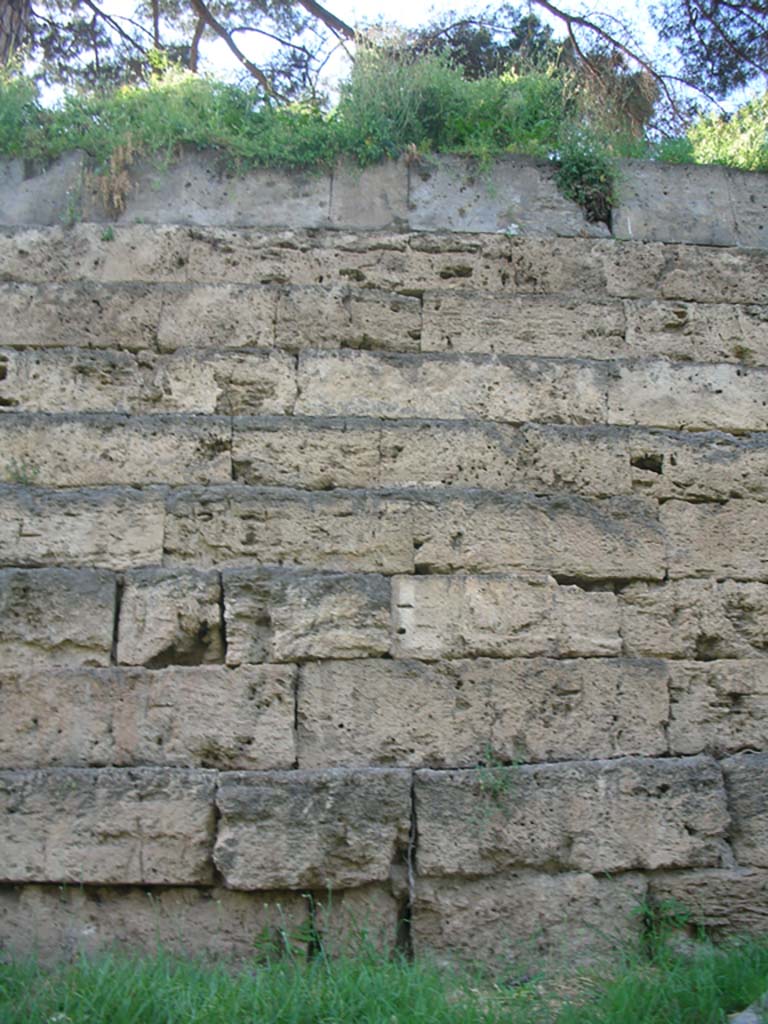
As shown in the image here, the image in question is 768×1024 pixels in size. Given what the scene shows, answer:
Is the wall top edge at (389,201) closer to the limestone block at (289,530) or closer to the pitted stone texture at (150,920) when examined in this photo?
the limestone block at (289,530)

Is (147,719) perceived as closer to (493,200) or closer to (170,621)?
(170,621)

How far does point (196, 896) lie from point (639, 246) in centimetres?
378

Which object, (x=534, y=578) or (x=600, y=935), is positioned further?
(x=534, y=578)

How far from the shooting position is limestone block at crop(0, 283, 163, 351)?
213 inches

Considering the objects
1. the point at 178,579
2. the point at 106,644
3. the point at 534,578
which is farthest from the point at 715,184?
the point at 106,644

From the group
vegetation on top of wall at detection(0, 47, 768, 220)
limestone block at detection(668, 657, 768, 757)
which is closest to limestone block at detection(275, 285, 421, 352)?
vegetation on top of wall at detection(0, 47, 768, 220)

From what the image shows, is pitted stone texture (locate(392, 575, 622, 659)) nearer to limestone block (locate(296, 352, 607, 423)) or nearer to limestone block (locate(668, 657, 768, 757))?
limestone block (locate(668, 657, 768, 757))

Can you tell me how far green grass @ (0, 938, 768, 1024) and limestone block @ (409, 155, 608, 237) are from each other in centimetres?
360

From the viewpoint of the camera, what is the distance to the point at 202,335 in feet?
17.7

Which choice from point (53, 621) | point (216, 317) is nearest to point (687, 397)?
point (216, 317)

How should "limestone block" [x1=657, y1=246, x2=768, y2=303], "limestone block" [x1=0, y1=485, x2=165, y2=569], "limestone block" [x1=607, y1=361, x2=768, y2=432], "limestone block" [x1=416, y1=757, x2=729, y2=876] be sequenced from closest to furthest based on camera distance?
"limestone block" [x1=416, y1=757, x2=729, y2=876] < "limestone block" [x1=0, y1=485, x2=165, y2=569] < "limestone block" [x1=607, y1=361, x2=768, y2=432] < "limestone block" [x1=657, y1=246, x2=768, y2=303]

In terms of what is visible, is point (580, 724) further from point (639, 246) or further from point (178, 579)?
point (639, 246)

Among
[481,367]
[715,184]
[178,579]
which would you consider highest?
[715,184]

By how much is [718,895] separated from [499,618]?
1318 mm
